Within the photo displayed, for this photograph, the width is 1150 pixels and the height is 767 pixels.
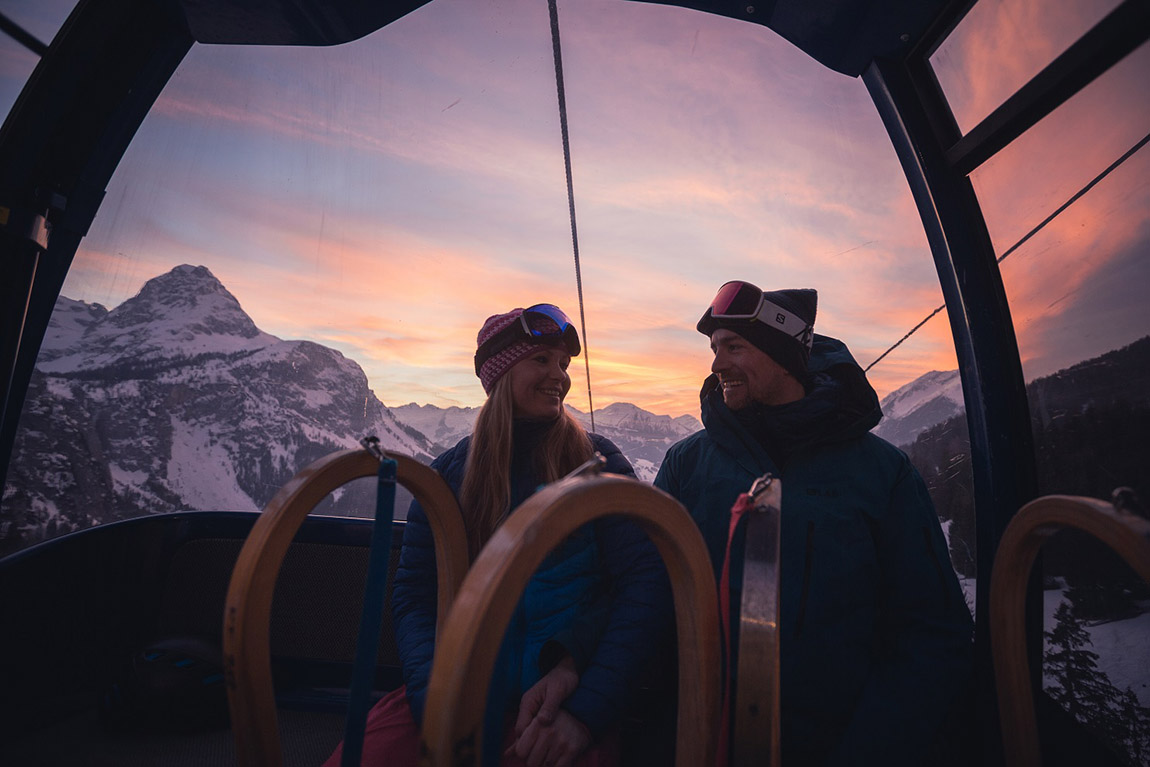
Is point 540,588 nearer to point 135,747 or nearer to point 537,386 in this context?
point 537,386

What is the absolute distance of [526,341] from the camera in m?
1.93

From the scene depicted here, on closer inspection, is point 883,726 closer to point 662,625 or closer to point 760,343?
point 662,625

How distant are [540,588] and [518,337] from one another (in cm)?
90

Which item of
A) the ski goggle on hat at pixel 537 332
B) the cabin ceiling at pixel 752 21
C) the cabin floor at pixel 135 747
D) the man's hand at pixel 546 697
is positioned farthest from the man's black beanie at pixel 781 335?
the cabin floor at pixel 135 747

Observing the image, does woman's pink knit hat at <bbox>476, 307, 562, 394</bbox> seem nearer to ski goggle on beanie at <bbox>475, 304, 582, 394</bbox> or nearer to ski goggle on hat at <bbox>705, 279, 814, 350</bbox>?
ski goggle on beanie at <bbox>475, 304, 582, 394</bbox>

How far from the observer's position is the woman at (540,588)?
1343 millimetres

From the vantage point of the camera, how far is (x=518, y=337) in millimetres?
1945

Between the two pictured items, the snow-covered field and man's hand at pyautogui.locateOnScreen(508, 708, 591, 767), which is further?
the snow-covered field

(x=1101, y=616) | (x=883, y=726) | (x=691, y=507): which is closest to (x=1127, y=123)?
(x=1101, y=616)

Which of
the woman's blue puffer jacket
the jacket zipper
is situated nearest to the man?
the jacket zipper

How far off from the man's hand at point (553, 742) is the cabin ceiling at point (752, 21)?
2538mm

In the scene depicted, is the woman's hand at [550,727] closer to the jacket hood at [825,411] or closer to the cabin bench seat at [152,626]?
the jacket hood at [825,411]

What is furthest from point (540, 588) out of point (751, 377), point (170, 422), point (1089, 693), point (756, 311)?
point (170, 422)

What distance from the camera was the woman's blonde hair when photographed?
1.72m
